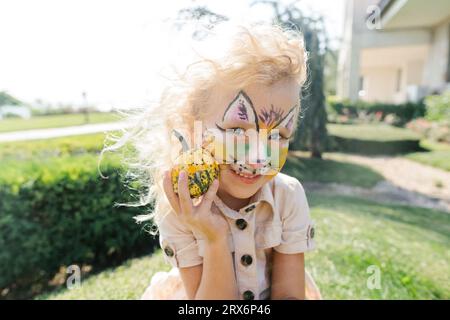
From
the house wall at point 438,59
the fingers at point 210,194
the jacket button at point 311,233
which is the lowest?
the jacket button at point 311,233

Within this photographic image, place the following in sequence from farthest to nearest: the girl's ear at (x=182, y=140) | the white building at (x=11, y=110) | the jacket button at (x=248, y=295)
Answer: the white building at (x=11, y=110)
the jacket button at (x=248, y=295)
the girl's ear at (x=182, y=140)

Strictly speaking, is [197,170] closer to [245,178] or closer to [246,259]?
[245,178]

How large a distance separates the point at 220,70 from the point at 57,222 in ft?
8.80

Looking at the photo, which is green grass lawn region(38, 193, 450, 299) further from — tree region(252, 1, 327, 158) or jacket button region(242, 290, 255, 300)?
tree region(252, 1, 327, 158)

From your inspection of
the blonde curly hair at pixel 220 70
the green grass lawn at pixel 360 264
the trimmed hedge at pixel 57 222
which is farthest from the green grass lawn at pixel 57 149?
the blonde curly hair at pixel 220 70

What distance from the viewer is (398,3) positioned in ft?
41.4

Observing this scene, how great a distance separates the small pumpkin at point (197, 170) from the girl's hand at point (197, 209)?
0.6 inches

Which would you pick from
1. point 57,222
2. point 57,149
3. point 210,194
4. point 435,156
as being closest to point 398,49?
point 435,156

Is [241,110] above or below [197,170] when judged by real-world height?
above

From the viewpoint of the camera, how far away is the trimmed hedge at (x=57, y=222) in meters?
3.10

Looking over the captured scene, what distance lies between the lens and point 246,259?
4.36 ft

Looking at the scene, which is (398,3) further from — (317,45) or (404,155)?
(317,45)

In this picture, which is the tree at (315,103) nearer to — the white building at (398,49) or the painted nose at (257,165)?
the white building at (398,49)
